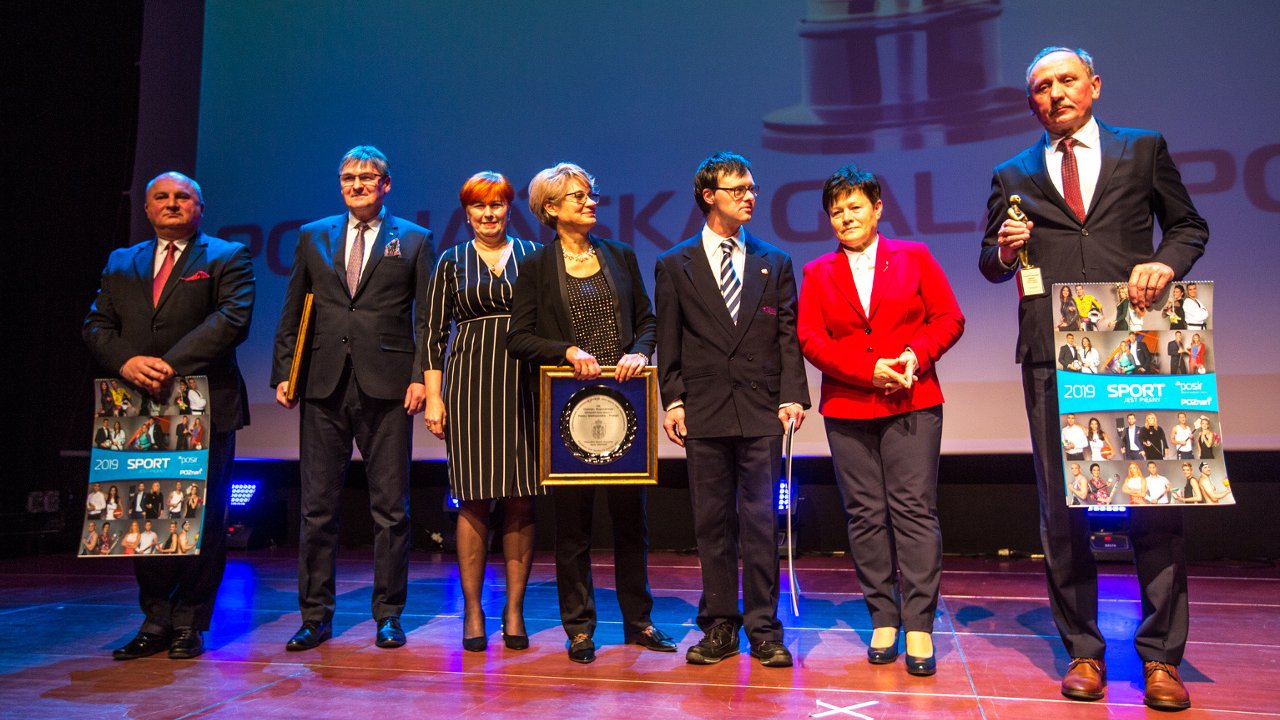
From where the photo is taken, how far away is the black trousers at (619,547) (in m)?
2.71

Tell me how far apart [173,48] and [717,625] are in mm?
5295

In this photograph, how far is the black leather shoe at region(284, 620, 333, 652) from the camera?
2.74m

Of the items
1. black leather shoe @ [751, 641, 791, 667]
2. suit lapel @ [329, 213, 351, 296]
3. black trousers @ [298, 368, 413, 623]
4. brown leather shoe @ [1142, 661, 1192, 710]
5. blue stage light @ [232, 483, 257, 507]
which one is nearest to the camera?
brown leather shoe @ [1142, 661, 1192, 710]

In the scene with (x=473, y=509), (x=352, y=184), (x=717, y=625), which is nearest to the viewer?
(x=717, y=625)

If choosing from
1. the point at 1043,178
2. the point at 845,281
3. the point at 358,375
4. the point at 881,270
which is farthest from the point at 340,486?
the point at 1043,178

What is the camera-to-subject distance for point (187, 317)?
2.96 m

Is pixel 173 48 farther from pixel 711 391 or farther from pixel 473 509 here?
pixel 711 391

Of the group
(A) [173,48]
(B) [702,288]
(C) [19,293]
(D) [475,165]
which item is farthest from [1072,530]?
(A) [173,48]

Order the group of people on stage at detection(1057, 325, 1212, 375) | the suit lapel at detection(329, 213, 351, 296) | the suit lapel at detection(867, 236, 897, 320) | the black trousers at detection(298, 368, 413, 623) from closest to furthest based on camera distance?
the group of people on stage at detection(1057, 325, 1212, 375), the suit lapel at detection(867, 236, 897, 320), the black trousers at detection(298, 368, 413, 623), the suit lapel at detection(329, 213, 351, 296)

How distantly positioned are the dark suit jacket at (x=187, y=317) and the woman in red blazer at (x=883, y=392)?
190cm

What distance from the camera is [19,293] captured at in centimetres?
507

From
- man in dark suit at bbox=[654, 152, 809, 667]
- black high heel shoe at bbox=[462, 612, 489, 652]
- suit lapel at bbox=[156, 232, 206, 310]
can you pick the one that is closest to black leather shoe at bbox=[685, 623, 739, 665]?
man in dark suit at bbox=[654, 152, 809, 667]

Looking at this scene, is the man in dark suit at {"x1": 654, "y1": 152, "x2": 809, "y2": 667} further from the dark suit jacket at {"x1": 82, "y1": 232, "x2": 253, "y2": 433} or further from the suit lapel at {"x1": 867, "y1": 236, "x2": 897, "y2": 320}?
the dark suit jacket at {"x1": 82, "y1": 232, "x2": 253, "y2": 433}

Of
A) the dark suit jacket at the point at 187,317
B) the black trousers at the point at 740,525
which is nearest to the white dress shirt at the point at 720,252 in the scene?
the black trousers at the point at 740,525
